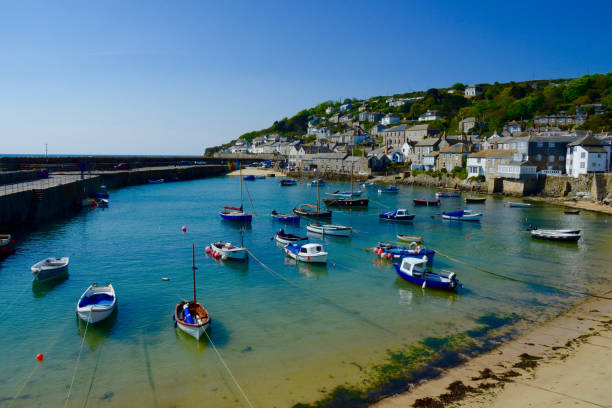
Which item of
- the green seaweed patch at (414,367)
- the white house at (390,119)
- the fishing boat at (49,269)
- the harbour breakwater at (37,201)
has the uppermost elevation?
the white house at (390,119)

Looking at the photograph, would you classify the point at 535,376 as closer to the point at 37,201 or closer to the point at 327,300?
the point at 327,300

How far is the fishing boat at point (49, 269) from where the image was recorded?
2622 cm

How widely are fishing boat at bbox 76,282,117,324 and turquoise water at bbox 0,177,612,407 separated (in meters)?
0.58

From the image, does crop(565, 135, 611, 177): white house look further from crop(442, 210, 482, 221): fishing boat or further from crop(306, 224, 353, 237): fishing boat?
crop(306, 224, 353, 237): fishing boat

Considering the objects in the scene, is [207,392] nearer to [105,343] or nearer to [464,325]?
[105,343]

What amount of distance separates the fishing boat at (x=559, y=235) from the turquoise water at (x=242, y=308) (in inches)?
41.3

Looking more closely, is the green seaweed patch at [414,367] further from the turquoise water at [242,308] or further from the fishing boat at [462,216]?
the fishing boat at [462,216]

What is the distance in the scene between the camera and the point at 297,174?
125562 millimetres

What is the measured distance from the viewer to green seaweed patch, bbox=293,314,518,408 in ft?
45.4

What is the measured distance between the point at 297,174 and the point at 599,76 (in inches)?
4424

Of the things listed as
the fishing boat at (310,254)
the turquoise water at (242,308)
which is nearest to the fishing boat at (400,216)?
the turquoise water at (242,308)

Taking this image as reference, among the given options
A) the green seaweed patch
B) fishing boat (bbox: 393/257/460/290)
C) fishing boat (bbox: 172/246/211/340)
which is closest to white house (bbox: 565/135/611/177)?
fishing boat (bbox: 393/257/460/290)

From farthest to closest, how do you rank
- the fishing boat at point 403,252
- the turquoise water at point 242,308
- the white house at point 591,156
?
the white house at point 591,156 → the fishing boat at point 403,252 → the turquoise water at point 242,308

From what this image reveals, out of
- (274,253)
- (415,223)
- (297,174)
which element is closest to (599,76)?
(297,174)
